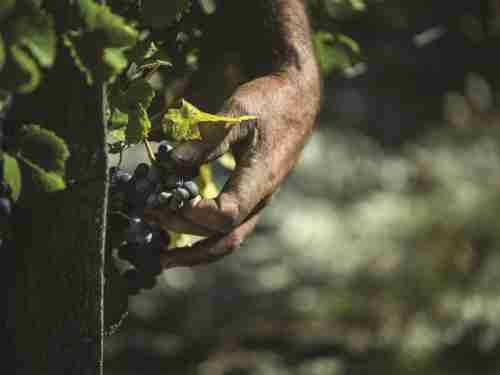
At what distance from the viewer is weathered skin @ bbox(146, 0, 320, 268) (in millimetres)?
713

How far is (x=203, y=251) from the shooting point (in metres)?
0.83

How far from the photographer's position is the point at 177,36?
2.67ft

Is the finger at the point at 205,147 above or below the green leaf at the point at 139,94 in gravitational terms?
below

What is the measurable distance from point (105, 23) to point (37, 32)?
0.05m

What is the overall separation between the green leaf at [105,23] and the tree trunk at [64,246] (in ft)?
0.22

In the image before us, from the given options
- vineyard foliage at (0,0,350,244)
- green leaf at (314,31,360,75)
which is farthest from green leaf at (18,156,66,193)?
green leaf at (314,31,360,75)

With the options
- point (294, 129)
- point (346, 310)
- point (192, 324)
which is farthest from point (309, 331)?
point (294, 129)

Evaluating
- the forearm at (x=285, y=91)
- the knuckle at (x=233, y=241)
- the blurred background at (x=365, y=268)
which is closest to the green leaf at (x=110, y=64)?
the forearm at (x=285, y=91)

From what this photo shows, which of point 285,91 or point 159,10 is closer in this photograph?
point 159,10

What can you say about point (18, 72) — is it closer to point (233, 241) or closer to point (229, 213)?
point (229, 213)

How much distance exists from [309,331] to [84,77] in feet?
10.4

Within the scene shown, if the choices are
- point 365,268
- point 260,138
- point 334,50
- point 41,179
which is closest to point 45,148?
point 41,179

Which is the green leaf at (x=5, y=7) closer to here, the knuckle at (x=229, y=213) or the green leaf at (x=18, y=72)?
the green leaf at (x=18, y=72)

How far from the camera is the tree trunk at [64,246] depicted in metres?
0.63
